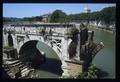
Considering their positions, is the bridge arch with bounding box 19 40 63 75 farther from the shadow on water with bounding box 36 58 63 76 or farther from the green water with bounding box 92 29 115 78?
the green water with bounding box 92 29 115 78

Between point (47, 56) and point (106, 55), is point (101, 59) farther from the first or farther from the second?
point (47, 56)

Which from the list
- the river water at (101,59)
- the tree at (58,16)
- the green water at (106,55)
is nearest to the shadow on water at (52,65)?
the river water at (101,59)

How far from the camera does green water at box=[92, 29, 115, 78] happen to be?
10.8 feet

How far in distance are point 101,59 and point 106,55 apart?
0.57ft

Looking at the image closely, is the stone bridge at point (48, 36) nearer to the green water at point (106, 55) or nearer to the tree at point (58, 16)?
the tree at point (58, 16)

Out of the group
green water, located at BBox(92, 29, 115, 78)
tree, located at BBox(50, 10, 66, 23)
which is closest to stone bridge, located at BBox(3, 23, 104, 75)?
tree, located at BBox(50, 10, 66, 23)

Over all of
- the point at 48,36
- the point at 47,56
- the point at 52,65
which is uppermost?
the point at 48,36

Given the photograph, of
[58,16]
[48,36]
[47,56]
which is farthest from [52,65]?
[58,16]

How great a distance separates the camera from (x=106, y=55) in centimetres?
369

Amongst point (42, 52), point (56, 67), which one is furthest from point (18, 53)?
point (56, 67)

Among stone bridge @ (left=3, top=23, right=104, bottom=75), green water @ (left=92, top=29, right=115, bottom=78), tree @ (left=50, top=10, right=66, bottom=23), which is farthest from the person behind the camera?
stone bridge @ (left=3, top=23, right=104, bottom=75)

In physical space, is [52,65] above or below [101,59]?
below

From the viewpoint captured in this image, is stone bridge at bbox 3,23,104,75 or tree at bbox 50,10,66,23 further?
stone bridge at bbox 3,23,104,75

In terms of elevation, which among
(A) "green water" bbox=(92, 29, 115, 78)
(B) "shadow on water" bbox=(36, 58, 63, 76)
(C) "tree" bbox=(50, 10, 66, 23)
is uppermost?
(C) "tree" bbox=(50, 10, 66, 23)
